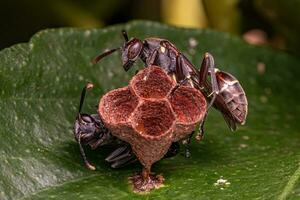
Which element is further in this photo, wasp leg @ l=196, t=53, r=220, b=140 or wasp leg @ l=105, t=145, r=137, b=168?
wasp leg @ l=196, t=53, r=220, b=140

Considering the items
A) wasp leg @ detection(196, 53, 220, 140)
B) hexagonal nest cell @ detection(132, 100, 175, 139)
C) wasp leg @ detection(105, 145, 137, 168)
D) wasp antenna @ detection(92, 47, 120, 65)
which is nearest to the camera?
hexagonal nest cell @ detection(132, 100, 175, 139)

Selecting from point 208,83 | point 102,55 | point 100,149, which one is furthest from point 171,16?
point 100,149

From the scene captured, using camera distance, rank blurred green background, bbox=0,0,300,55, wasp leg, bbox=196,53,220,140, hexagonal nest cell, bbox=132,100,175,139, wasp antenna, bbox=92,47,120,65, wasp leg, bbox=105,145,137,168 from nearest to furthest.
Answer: hexagonal nest cell, bbox=132,100,175,139, wasp leg, bbox=105,145,137,168, wasp leg, bbox=196,53,220,140, wasp antenna, bbox=92,47,120,65, blurred green background, bbox=0,0,300,55

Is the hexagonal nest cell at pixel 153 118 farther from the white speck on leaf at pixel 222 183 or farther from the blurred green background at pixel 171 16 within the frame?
the blurred green background at pixel 171 16

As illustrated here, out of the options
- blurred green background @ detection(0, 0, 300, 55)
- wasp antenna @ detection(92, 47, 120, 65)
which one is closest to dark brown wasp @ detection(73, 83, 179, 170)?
wasp antenna @ detection(92, 47, 120, 65)

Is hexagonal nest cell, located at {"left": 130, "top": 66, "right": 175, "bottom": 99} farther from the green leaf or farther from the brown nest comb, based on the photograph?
the green leaf

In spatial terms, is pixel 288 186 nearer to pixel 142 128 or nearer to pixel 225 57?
pixel 142 128
